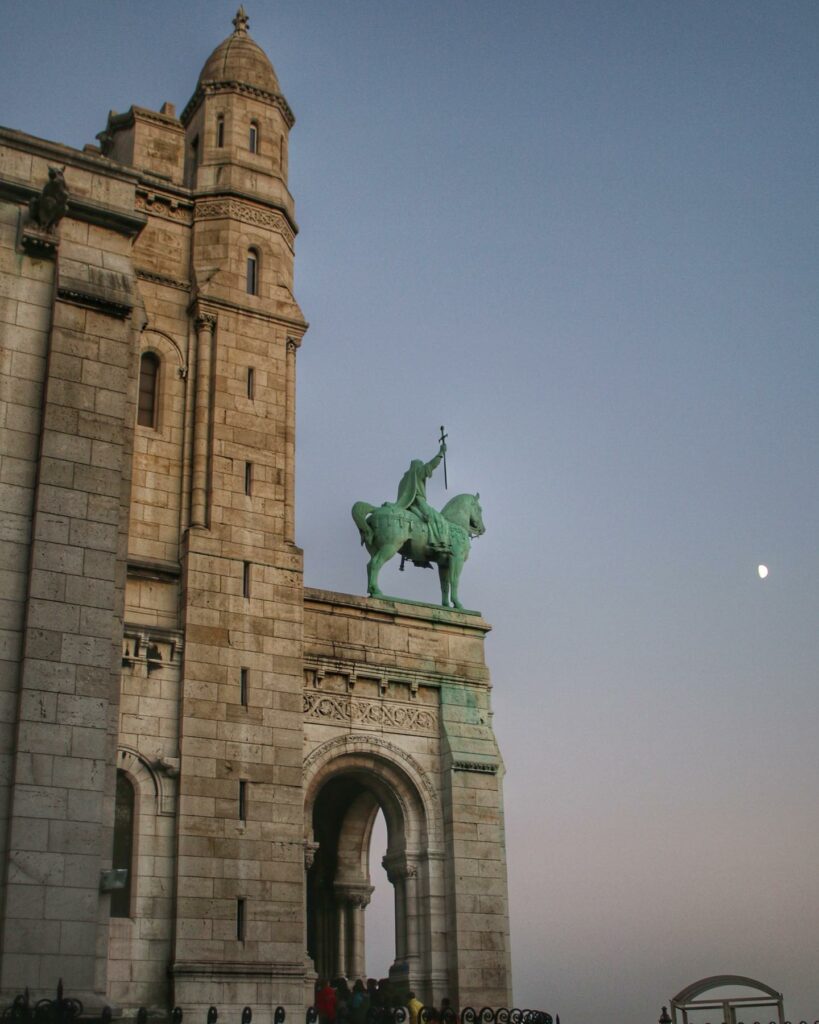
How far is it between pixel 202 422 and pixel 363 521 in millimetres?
6394

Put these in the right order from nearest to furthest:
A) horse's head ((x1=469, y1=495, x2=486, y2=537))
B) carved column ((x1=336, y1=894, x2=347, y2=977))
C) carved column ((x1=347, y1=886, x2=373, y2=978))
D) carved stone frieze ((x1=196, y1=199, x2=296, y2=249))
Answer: carved stone frieze ((x1=196, y1=199, x2=296, y2=249)) < carved column ((x1=336, y1=894, x2=347, y2=977)) < carved column ((x1=347, y1=886, x2=373, y2=978)) < horse's head ((x1=469, y1=495, x2=486, y2=537))

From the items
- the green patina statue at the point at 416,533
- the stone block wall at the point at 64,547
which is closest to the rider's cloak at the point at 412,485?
the green patina statue at the point at 416,533

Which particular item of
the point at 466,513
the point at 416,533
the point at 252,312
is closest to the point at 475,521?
the point at 466,513

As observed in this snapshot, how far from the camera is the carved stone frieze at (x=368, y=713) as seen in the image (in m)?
33.8

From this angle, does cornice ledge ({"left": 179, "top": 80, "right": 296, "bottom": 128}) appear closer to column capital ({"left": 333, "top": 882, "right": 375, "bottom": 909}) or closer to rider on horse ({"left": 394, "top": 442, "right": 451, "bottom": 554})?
rider on horse ({"left": 394, "top": 442, "right": 451, "bottom": 554})

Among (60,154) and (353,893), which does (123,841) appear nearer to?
(353,893)

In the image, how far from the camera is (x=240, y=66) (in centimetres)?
4000

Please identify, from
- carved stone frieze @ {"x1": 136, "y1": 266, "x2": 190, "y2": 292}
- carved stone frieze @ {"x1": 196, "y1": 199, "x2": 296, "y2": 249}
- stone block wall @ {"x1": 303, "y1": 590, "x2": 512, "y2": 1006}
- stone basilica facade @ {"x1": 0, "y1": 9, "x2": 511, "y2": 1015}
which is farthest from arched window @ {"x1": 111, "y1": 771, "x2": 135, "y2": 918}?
carved stone frieze @ {"x1": 196, "y1": 199, "x2": 296, "y2": 249}

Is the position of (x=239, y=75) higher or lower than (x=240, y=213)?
higher

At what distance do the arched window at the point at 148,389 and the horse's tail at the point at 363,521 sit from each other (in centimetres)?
706

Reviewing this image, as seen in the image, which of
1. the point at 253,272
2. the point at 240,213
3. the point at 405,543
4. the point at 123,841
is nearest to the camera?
the point at 123,841

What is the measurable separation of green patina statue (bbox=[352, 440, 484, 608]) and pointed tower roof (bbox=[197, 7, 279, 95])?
13131 millimetres

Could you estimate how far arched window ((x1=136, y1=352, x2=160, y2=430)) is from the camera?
34562mm

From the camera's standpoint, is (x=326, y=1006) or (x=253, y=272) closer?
(x=326, y=1006)
